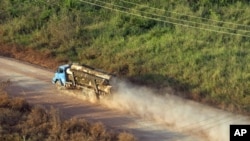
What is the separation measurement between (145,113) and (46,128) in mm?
5531

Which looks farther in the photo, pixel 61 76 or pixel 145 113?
pixel 61 76

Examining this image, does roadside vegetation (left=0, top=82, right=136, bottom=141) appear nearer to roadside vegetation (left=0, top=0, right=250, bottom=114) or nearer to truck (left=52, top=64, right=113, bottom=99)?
truck (left=52, top=64, right=113, bottom=99)

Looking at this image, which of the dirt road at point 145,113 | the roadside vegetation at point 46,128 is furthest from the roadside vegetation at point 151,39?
the roadside vegetation at point 46,128

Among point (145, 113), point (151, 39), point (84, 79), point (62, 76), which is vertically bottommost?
point (145, 113)

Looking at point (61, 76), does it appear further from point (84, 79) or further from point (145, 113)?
Answer: point (145, 113)

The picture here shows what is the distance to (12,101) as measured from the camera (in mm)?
26312

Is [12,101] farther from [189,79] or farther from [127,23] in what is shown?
[127,23]

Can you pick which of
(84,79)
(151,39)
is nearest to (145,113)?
(84,79)

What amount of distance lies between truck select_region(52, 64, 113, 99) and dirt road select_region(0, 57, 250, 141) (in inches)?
21.9

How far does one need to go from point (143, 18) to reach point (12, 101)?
46.4ft

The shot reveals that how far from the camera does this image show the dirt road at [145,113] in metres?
25.2

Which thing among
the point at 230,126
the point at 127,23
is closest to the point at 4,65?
the point at 127,23

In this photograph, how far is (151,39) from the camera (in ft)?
114

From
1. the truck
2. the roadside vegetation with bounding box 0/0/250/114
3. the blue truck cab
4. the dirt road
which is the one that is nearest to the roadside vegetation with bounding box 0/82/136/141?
the dirt road
